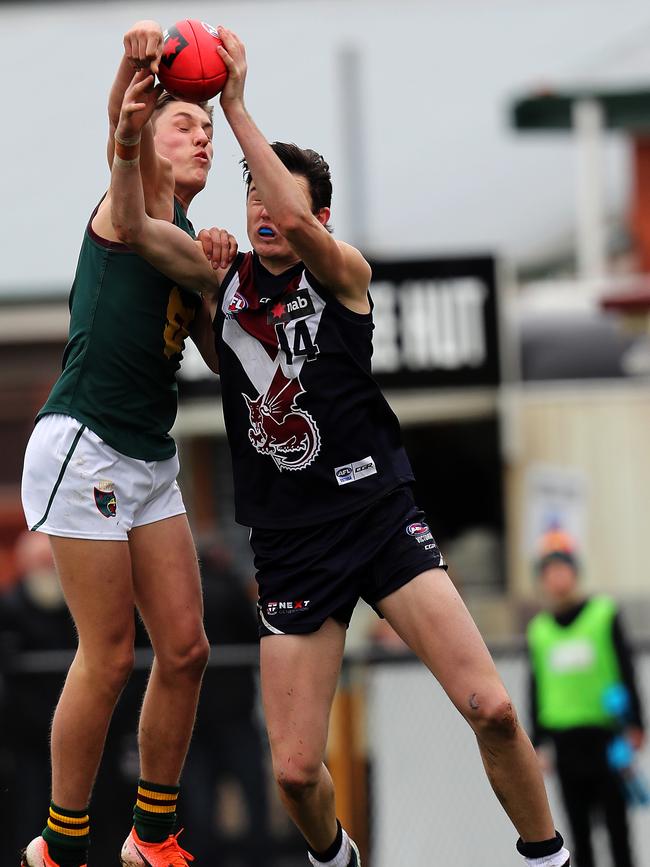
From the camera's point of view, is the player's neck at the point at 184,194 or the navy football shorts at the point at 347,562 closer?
the navy football shorts at the point at 347,562

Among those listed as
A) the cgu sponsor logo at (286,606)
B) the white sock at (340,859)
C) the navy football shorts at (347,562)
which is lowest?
the white sock at (340,859)

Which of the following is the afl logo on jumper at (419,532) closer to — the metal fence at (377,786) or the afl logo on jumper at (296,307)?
the afl logo on jumper at (296,307)

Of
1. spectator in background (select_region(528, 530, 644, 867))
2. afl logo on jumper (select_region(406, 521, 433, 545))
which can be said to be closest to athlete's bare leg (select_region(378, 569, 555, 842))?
afl logo on jumper (select_region(406, 521, 433, 545))

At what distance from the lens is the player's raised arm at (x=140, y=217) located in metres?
5.17

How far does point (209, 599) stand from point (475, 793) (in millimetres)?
2035

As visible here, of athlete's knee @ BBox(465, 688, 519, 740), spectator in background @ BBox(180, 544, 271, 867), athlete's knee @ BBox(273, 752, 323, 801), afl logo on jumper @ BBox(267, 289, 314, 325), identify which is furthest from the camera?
spectator in background @ BBox(180, 544, 271, 867)

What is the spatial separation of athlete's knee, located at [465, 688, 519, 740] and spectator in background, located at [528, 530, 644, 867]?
14.3ft

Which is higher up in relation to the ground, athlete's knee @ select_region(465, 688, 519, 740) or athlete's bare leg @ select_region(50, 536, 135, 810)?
athlete's bare leg @ select_region(50, 536, 135, 810)

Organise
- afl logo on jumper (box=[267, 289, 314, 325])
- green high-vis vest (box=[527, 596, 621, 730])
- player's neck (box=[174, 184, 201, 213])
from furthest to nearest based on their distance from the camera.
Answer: green high-vis vest (box=[527, 596, 621, 730]) < player's neck (box=[174, 184, 201, 213]) < afl logo on jumper (box=[267, 289, 314, 325])

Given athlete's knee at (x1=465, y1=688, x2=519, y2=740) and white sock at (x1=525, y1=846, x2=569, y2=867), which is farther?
white sock at (x1=525, y1=846, x2=569, y2=867)

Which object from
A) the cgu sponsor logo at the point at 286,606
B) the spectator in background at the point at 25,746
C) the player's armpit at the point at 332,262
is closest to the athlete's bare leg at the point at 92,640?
the cgu sponsor logo at the point at 286,606

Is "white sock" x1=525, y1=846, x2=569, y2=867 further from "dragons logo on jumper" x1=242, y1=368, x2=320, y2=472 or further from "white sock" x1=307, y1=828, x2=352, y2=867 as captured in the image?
"dragons logo on jumper" x1=242, y1=368, x2=320, y2=472

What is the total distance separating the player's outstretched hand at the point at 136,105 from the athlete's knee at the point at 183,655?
5.51 feet

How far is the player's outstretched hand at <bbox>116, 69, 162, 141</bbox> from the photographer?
5.15 meters
